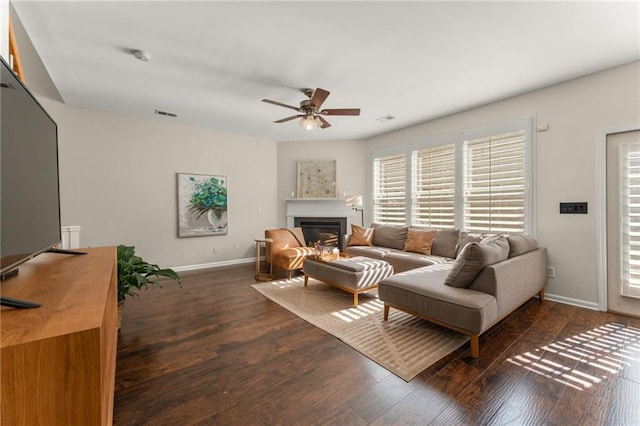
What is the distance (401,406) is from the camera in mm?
1603

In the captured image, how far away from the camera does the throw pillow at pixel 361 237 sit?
5027 millimetres

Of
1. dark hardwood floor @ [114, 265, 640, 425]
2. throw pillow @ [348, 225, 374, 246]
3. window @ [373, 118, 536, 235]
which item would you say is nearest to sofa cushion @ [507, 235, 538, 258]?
window @ [373, 118, 536, 235]

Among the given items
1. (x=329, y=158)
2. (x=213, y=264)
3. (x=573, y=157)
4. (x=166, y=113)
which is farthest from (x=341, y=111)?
(x=213, y=264)

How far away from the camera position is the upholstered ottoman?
3.15 meters

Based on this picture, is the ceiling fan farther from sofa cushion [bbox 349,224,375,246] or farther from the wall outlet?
the wall outlet

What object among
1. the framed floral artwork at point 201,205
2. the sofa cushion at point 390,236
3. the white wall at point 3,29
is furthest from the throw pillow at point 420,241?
the white wall at point 3,29

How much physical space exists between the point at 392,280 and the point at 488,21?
2.39 meters

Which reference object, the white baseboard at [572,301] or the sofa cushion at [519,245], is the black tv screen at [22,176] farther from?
the white baseboard at [572,301]

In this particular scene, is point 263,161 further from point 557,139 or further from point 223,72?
point 557,139

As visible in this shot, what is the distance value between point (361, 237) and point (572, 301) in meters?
2.98

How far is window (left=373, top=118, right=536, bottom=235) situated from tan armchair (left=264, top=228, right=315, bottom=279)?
192cm

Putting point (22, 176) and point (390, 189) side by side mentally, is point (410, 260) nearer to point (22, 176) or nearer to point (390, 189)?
point (390, 189)

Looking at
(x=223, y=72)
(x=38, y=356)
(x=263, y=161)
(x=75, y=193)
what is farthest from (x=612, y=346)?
(x=75, y=193)

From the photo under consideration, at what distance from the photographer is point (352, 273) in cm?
318
